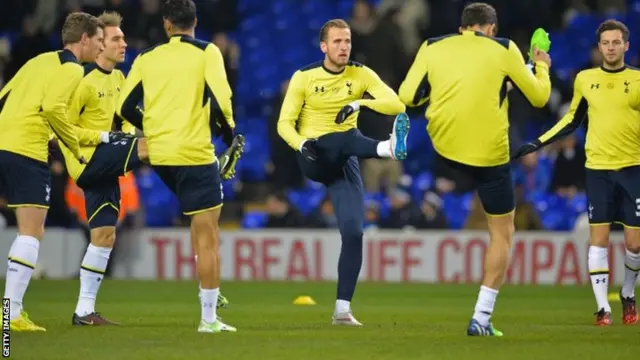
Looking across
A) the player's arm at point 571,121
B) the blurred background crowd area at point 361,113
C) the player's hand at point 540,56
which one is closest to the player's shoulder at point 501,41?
the player's hand at point 540,56

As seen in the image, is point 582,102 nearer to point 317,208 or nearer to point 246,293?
point 246,293

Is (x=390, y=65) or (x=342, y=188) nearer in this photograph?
(x=342, y=188)

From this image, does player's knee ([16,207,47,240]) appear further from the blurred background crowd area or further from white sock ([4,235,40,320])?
the blurred background crowd area

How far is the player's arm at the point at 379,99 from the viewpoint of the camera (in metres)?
12.0

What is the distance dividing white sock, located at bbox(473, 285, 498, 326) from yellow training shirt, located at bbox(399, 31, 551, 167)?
3.08ft

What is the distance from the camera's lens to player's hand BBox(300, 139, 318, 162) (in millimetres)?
11617

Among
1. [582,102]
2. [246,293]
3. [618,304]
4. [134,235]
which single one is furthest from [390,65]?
[582,102]

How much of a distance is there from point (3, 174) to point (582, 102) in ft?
16.7

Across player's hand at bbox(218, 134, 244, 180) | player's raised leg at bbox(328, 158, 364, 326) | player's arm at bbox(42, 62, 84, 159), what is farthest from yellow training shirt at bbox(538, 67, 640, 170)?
player's arm at bbox(42, 62, 84, 159)

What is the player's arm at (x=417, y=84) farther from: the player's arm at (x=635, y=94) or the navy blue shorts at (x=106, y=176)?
the player's arm at (x=635, y=94)

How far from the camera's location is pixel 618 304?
606 inches

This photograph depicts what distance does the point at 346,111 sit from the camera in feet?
38.4

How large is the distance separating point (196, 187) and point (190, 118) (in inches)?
20.3

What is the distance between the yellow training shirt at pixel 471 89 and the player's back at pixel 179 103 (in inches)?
59.8
